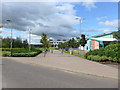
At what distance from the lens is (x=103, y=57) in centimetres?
1559

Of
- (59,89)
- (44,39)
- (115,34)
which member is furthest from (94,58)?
(44,39)

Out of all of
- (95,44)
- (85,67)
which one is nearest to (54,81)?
(85,67)

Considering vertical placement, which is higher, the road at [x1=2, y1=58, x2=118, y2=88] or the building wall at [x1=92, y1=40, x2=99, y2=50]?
the building wall at [x1=92, y1=40, x2=99, y2=50]

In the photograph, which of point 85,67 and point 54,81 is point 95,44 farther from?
point 54,81

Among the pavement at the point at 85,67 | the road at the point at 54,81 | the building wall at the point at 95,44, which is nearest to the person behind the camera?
the road at the point at 54,81

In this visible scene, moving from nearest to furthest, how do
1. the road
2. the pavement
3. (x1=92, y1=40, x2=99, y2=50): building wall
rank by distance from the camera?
the road
the pavement
(x1=92, y1=40, x2=99, y2=50): building wall

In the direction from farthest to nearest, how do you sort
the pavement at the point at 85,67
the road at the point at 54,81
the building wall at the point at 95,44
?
the building wall at the point at 95,44 < the pavement at the point at 85,67 < the road at the point at 54,81

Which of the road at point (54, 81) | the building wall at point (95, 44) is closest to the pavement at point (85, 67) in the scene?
the road at point (54, 81)

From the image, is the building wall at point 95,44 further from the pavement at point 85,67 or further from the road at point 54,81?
the road at point 54,81

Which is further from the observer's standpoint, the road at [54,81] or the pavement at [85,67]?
the pavement at [85,67]

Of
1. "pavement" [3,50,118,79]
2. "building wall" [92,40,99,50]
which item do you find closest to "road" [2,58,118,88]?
"pavement" [3,50,118,79]

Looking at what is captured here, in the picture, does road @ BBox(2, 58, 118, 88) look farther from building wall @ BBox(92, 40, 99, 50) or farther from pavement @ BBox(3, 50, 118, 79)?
Answer: building wall @ BBox(92, 40, 99, 50)

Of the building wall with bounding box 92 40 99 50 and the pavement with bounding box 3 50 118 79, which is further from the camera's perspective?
the building wall with bounding box 92 40 99 50

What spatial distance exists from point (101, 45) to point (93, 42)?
3011 mm
